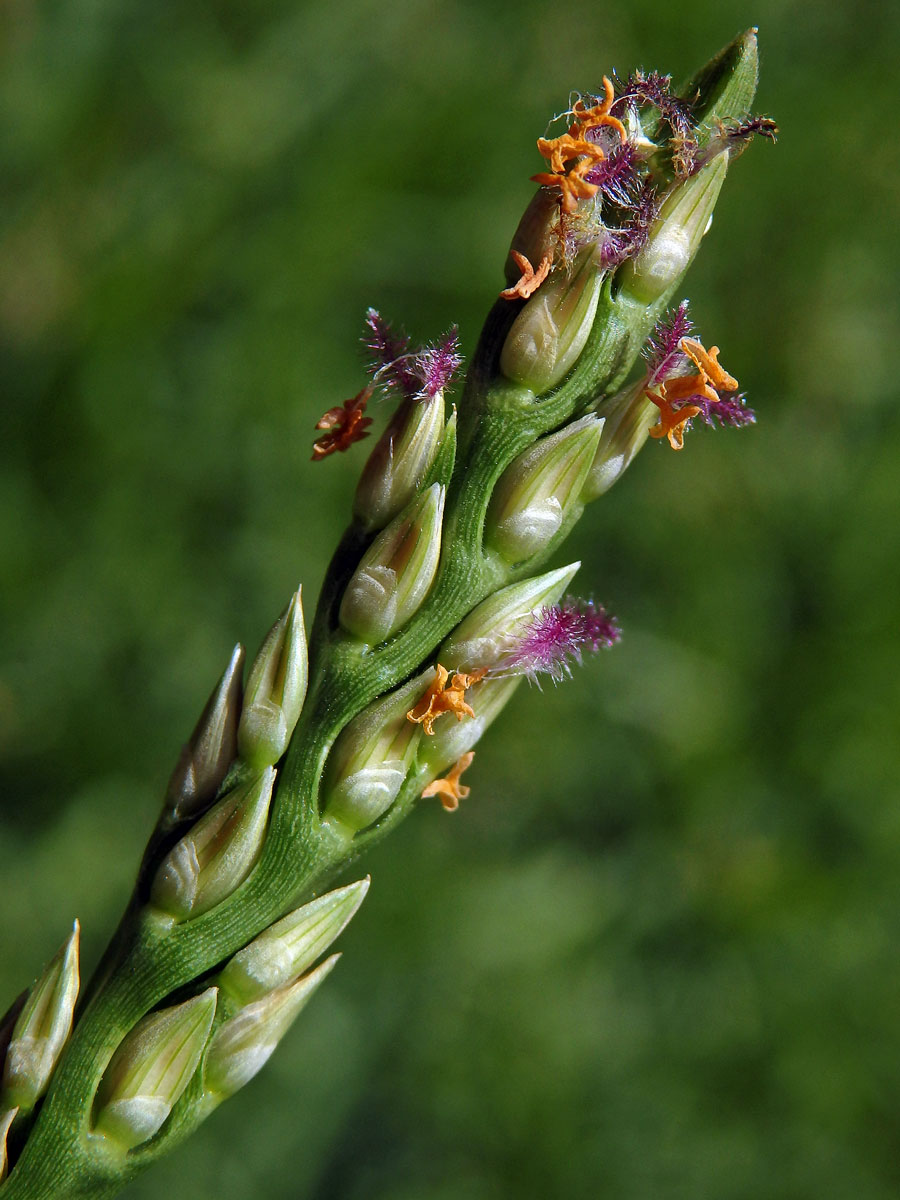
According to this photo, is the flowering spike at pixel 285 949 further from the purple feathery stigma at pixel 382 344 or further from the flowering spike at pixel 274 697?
the purple feathery stigma at pixel 382 344

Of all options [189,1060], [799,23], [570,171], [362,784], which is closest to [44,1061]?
[189,1060]

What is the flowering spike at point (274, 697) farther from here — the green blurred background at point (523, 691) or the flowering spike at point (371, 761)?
the green blurred background at point (523, 691)

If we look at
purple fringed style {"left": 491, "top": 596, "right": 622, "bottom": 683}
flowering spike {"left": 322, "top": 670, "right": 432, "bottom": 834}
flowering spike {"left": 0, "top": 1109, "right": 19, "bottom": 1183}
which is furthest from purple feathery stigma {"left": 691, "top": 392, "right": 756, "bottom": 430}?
Result: flowering spike {"left": 0, "top": 1109, "right": 19, "bottom": 1183}

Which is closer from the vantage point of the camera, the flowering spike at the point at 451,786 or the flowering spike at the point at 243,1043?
the flowering spike at the point at 243,1043

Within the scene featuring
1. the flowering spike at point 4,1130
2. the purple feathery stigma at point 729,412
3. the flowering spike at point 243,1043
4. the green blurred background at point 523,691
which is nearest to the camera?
the flowering spike at point 4,1130

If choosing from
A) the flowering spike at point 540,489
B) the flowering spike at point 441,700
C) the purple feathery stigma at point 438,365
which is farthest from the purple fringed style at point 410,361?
the flowering spike at point 441,700

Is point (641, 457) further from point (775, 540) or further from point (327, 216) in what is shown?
point (327, 216)

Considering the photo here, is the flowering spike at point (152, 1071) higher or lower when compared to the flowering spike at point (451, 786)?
higher

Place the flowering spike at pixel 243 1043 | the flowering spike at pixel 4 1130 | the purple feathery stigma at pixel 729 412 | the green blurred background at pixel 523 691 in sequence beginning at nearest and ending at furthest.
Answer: the flowering spike at pixel 4 1130
the flowering spike at pixel 243 1043
the purple feathery stigma at pixel 729 412
the green blurred background at pixel 523 691
